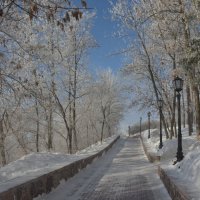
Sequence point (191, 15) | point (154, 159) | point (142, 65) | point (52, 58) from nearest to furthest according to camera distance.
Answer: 1. point (191, 15)
2. point (154, 159)
3. point (52, 58)
4. point (142, 65)

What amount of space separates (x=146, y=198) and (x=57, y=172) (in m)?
3.28

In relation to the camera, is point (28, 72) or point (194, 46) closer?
point (194, 46)

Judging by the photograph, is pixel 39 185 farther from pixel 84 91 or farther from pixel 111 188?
pixel 84 91

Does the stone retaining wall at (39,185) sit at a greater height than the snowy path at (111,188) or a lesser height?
greater

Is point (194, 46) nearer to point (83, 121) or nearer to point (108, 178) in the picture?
point (108, 178)

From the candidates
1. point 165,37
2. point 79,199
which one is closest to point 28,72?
point 165,37

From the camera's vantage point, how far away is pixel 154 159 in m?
22.9

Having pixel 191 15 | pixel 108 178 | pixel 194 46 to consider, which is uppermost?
pixel 191 15

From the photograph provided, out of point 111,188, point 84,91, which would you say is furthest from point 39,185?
point 84,91

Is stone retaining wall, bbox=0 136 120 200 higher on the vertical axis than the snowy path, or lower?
higher

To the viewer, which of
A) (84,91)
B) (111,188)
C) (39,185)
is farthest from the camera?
(84,91)

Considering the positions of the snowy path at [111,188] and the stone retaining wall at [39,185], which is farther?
the snowy path at [111,188]

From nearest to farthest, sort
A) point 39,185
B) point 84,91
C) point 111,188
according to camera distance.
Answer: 1. point 39,185
2. point 111,188
3. point 84,91

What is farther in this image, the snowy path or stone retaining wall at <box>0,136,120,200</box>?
the snowy path
